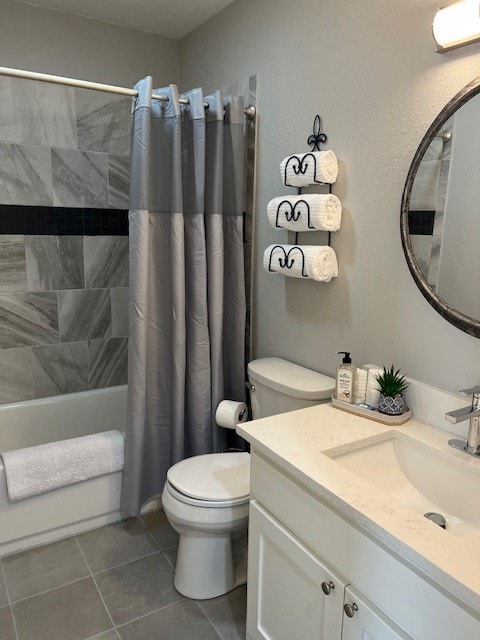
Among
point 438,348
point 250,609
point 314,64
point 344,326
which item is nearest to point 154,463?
point 250,609

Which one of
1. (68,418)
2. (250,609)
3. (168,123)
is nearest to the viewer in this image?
(250,609)

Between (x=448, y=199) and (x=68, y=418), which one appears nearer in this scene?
(x=448, y=199)

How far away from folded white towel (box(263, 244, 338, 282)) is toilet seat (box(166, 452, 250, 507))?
0.80m

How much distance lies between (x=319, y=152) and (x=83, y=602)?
1944mm

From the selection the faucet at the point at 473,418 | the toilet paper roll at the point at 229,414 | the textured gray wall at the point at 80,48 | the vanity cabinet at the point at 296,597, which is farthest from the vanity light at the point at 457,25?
the textured gray wall at the point at 80,48

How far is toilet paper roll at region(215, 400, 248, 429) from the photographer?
2193 millimetres

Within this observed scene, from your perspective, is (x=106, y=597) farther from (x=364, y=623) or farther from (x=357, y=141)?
(x=357, y=141)

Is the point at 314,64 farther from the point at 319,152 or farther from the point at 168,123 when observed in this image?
the point at 168,123

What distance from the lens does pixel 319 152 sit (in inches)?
71.7

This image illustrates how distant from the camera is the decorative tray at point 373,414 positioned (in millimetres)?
1550

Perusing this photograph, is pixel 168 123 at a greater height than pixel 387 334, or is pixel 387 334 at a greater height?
pixel 168 123

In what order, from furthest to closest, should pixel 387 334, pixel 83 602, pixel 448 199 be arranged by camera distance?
pixel 83 602
pixel 387 334
pixel 448 199

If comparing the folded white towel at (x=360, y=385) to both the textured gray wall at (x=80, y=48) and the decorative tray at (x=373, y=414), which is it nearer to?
the decorative tray at (x=373, y=414)

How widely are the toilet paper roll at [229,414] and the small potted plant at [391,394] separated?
784 millimetres
